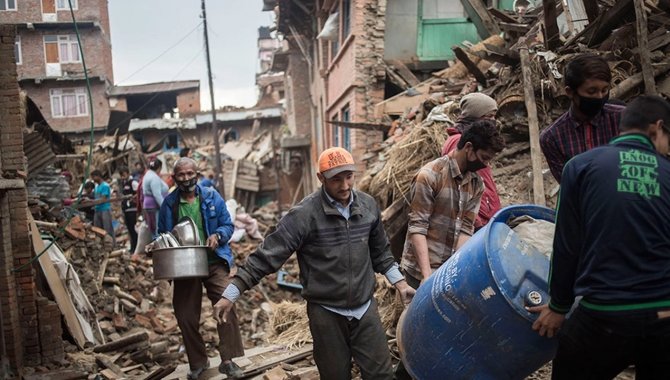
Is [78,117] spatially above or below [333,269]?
above

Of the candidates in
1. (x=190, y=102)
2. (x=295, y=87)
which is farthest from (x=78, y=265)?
(x=190, y=102)

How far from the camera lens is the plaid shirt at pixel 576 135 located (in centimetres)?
325

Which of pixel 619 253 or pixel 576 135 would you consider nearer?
pixel 619 253

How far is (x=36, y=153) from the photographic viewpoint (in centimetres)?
979

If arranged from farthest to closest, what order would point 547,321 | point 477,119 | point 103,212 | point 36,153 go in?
point 103,212 < point 36,153 < point 477,119 < point 547,321

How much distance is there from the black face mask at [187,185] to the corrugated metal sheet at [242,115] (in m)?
30.9

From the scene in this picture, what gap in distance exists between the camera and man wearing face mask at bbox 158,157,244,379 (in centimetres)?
497

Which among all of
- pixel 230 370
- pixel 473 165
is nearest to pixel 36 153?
pixel 230 370

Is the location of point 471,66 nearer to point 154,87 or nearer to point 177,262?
point 177,262

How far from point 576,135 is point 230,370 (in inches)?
132

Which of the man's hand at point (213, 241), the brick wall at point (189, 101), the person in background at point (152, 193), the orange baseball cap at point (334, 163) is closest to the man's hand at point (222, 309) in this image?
the orange baseball cap at point (334, 163)

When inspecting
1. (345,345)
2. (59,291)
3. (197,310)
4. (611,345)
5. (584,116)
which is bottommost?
(59,291)

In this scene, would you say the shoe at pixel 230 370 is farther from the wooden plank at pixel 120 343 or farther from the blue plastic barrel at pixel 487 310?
the wooden plank at pixel 120 343

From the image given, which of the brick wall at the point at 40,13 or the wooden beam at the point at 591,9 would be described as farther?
the brick wall at the point at 40,13
